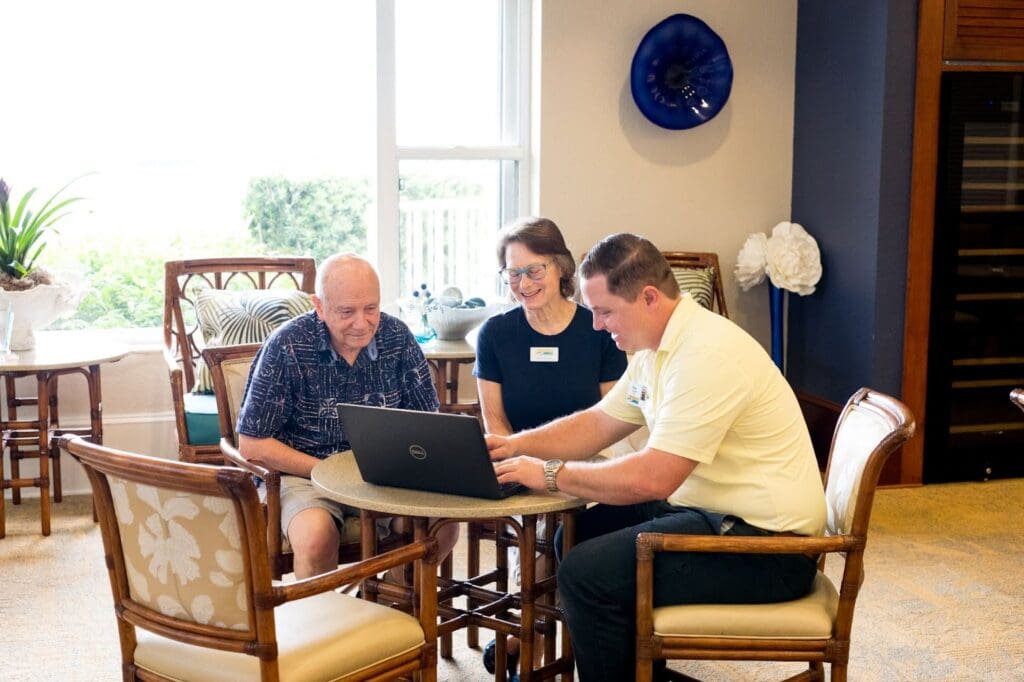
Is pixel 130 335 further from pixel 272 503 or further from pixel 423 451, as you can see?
pixel 423 451

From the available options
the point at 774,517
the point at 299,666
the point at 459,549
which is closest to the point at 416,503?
the point at 299,666

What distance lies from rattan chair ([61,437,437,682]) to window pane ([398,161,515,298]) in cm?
299

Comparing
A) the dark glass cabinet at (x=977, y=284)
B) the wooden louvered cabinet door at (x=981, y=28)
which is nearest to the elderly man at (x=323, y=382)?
the dark glass cabinet at (x=977, y=284)

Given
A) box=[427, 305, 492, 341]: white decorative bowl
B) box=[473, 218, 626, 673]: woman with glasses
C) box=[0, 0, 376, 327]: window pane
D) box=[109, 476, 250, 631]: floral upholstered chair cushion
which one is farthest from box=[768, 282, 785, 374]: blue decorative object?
box=[109, 476, 250, 631]: floral upholstered chair cushion

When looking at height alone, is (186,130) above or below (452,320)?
above

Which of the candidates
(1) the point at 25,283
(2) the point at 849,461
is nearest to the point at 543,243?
(2) the point at 849,461

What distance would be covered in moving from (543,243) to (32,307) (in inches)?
85.3

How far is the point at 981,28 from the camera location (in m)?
4.60

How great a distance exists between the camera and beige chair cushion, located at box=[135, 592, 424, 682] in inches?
80.1

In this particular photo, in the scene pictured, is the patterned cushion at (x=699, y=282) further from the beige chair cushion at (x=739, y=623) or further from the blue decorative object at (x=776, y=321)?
the beige chair cushion at (x=739, y=623)

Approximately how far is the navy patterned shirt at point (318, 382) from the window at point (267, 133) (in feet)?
6.72

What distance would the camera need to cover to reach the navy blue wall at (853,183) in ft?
15.0

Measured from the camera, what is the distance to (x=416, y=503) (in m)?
2.33

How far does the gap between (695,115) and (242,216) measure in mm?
1985
